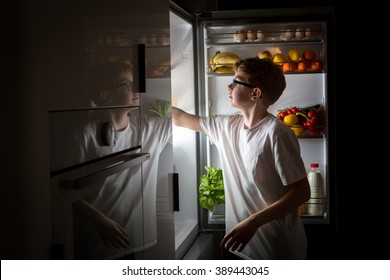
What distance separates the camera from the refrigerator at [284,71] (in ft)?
9.23

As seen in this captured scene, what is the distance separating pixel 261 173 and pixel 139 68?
3.19 feet

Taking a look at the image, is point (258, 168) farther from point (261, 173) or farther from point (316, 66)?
point (316, 66)

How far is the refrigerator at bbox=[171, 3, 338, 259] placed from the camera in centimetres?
281

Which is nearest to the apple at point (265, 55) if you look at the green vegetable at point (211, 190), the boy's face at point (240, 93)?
the boy's face at point (240, 93)

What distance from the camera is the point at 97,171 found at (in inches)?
53.0

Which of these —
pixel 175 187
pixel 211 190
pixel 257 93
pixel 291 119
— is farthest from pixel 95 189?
pixel 291 119

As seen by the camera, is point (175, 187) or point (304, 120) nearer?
point (175, 187)

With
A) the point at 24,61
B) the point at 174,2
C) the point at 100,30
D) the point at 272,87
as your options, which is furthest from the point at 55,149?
the point at 272,87

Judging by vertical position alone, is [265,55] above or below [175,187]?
above

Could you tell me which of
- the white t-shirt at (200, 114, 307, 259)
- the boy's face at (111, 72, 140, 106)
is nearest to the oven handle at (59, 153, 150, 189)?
the boy's face at (111, 72, 140, 106)

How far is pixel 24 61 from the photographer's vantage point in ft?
3.40

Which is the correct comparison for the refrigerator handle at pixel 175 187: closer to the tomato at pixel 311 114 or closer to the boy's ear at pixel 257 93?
the boy's ear at pixel 257 93

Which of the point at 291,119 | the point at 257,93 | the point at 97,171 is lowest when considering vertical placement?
the point at 97,171

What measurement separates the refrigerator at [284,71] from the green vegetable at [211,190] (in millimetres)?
97
